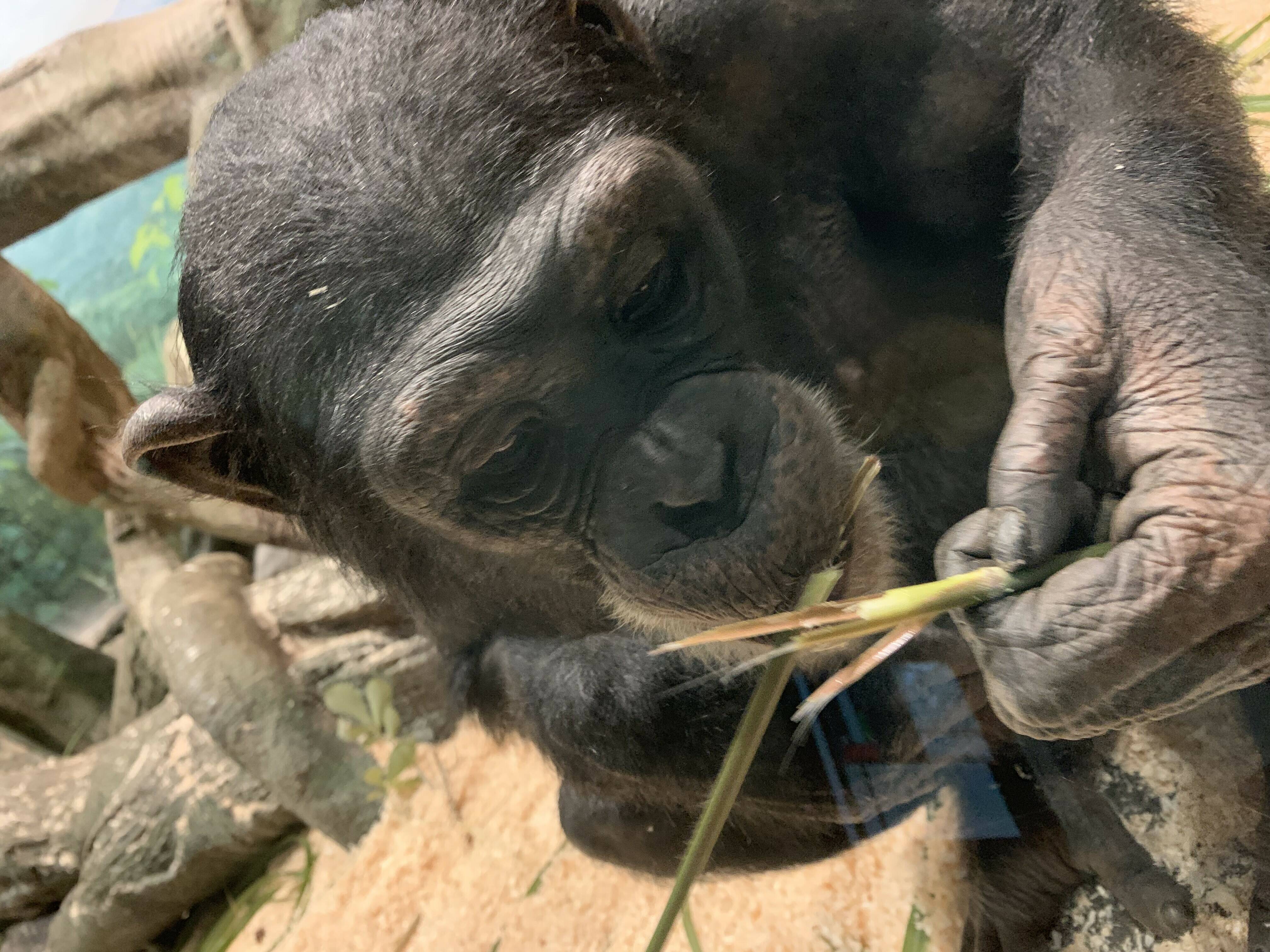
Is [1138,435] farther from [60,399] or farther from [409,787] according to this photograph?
[60,399]

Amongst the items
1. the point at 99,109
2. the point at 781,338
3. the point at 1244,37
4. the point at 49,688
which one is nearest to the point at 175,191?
the point at 781,338

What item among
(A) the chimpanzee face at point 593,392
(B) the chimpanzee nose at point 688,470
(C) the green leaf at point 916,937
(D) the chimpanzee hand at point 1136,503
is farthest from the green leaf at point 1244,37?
(C) the green leaf at point 916,937

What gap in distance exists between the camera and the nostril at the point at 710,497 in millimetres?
1026

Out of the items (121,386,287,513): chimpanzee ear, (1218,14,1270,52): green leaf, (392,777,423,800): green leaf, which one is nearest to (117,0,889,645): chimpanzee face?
(121,386,287,513): chimpanzee ear

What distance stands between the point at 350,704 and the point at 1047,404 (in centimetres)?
243

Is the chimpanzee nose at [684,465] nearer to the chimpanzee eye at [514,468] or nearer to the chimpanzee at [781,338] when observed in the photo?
the chimpanzee at [781,338]

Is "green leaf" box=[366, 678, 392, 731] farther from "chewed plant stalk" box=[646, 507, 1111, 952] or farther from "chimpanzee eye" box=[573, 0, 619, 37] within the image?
"chimpanzee eye" box=[573, 0, 619, 37]

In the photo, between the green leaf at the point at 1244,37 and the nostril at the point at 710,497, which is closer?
the nostril at the point at 710,497

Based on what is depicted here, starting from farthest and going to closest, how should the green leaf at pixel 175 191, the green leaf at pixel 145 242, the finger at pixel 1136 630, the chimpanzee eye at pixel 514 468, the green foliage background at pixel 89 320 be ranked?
the green foliage background at pixel 89 320
the green leaf at pixel 145 242
the green leaf at pixel 175 191
the chimpanzee eye at pixel 514 468
the finger at pixel 1136 630

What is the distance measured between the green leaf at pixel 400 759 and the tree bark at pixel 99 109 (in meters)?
1.77

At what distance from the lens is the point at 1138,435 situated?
2.88ft

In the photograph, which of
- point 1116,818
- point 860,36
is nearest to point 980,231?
point 860,36

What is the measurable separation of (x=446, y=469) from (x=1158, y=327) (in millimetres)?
784

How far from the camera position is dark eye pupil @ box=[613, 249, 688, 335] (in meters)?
1.10
